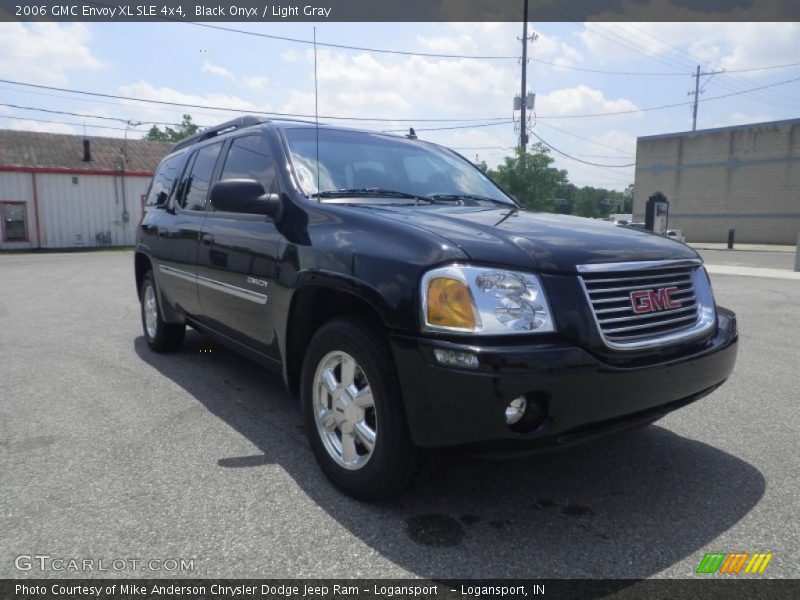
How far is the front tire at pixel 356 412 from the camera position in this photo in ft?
8.29

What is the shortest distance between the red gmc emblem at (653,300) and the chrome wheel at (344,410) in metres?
1.21

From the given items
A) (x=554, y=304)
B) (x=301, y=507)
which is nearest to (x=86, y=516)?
(x=301, y=507)

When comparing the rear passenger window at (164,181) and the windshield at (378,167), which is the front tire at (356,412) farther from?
the rear passenger window at (164,181)

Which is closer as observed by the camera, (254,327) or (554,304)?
(554,304)

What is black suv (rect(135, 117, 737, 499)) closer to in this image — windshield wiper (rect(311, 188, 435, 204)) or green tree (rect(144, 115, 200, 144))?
windshield wiper (rect(311, 188, 435, 204))

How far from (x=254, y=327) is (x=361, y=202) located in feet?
3.42

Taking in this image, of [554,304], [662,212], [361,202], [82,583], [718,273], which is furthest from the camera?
[662,212]

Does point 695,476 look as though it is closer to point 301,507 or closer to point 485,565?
point 485,565

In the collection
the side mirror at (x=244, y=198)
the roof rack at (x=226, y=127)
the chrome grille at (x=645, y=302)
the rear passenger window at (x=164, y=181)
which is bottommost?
the chrome grille at (x=645, y=302)

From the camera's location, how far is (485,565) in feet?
7.57

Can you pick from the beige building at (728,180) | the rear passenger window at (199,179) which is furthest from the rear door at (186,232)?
the beige building at (728,180)

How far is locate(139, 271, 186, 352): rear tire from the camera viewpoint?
5.52m

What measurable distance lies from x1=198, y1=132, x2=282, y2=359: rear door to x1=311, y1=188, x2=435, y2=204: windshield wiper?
346 millimetres

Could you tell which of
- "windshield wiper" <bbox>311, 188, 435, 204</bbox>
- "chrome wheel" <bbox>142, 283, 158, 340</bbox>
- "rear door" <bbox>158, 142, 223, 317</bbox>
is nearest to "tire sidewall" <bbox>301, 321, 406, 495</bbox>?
"windshield wiper" <bbox>311, 188, 435, 204</bbox>
